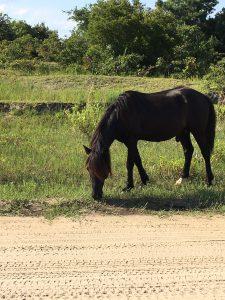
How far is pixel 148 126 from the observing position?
26.4ft

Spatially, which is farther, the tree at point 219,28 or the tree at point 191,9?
the tree at point 219,28

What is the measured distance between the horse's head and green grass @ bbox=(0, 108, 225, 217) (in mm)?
175

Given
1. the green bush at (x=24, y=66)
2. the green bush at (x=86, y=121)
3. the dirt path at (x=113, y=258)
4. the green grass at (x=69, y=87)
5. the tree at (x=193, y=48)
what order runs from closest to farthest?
the dirt path at (x=113, y=258) → the green bush at (x=86, y=121) → the green grass at (x=69, y=87) → the green bush at (x=24, y=66) → the tree at (x=193, y=48)

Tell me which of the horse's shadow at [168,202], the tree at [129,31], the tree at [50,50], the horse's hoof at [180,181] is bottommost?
the horse's shadow at [168,202]

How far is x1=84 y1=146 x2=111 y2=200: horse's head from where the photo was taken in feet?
23.2

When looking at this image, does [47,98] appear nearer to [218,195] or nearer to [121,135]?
[121,135]

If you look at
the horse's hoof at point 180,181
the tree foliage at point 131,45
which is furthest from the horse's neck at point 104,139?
the tree foliage at point 131,45

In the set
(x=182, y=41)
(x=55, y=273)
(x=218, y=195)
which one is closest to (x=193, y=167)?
(x=218, y=195)

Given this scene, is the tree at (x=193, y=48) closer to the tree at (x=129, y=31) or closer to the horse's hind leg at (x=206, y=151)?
the tree at (x=129, y=31)

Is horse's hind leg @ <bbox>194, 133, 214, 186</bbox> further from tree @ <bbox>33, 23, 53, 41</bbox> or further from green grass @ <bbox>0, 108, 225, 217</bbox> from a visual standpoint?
tree @ <bbox>33, 23, 53, 41</bbox>

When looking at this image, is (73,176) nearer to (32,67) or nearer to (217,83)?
(217,83)

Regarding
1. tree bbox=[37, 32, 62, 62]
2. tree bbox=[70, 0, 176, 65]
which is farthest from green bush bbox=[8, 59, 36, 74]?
tree bbox=[70, 0, 176, 65]

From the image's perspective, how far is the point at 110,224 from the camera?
6219 mm

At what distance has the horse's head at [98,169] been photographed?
7070mm
